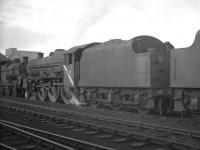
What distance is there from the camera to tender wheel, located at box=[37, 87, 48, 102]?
76.7ft

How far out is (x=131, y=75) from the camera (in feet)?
47.4

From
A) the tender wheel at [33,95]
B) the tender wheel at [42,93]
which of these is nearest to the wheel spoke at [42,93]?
the tender wheel at [42,93]

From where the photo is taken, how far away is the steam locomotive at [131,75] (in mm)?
11852

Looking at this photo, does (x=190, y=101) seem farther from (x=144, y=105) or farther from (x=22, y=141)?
(x=22, y=141)

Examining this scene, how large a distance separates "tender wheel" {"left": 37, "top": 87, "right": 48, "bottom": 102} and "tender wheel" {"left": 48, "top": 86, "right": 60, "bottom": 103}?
0.77 m

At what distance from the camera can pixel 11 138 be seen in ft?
30.6

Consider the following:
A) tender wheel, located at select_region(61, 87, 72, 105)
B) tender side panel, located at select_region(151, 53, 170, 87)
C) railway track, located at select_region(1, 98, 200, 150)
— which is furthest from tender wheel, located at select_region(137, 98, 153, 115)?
tender wheel, located at select_region(61, 87, 72, 105)

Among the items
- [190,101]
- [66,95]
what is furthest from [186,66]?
[66,95]

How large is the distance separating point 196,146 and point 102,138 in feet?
9.92

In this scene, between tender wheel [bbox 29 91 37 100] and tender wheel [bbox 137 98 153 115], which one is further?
tender wheel [bbox 29 91 37 100]

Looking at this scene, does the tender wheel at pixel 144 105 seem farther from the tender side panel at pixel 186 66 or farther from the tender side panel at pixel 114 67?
the tender side panel at pixel 186 66

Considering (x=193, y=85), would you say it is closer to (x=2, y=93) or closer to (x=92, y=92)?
(x=92, y=92)

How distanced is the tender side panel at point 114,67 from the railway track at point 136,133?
9.46 feet

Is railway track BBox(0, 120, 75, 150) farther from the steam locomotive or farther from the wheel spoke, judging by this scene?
the wheel spoke
